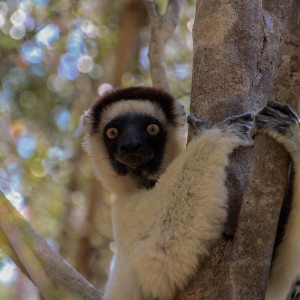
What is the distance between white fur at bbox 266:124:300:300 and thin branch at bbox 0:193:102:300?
1.21 metres

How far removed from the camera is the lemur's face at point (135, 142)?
3123mm

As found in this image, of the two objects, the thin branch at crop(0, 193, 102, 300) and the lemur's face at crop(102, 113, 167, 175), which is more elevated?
the lemur's face at crop(102, 113, 167, 175)

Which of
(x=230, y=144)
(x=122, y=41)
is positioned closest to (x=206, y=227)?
(x=230, y=144)

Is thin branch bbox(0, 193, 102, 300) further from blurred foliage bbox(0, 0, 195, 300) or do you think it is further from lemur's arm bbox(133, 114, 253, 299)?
blurred foliage bbox(0, 0, 195, 300)

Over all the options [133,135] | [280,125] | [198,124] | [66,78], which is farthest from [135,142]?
[66,78]

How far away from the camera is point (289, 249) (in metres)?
2.64

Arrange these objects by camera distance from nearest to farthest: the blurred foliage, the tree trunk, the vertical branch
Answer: the tree trunk → the vertical branch → the blurred foliage

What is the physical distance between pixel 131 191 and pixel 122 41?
3.87 metres

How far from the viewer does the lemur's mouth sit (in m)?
3.11

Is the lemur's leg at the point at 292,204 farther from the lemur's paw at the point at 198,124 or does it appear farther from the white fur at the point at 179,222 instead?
the lemur's paw at the point at 198,124

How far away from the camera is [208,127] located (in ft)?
8.86

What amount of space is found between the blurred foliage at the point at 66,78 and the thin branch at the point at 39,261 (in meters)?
2.58

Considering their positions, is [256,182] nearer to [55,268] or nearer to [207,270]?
[207,270]

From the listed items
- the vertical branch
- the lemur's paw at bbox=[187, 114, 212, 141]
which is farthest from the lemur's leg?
the vertical branch
